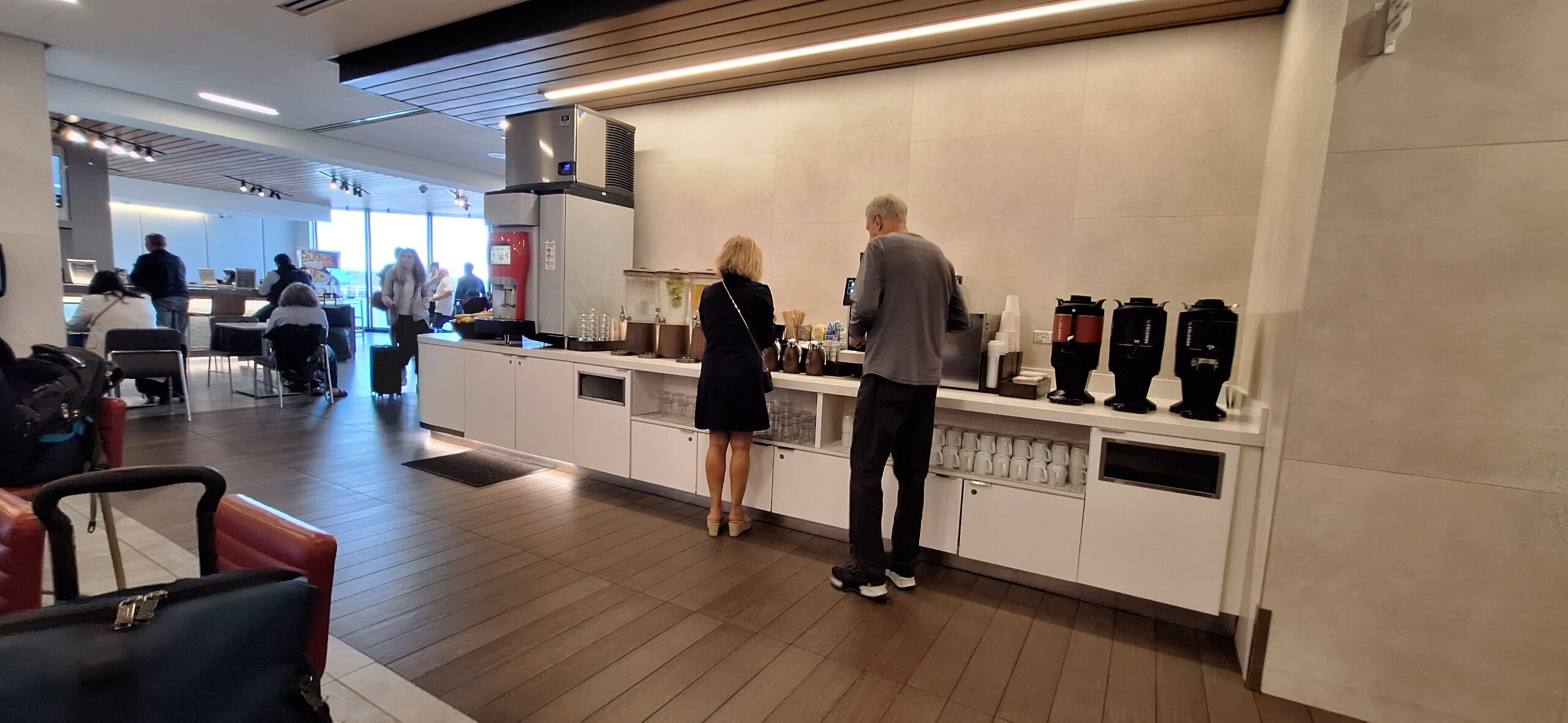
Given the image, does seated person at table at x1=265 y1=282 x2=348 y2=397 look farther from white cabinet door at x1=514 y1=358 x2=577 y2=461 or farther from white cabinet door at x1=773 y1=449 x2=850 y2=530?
white cabinet door at x1=773 y1=449 x2=850 y2=530

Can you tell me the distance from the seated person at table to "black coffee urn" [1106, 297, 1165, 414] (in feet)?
25.2

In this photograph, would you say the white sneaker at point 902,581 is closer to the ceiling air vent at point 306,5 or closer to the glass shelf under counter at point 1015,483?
the glass shelf under counter at point 1015,483

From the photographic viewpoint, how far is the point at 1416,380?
2061 mm

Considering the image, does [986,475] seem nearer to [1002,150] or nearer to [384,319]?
[1002,150]

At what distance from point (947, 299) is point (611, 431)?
7.85 ft

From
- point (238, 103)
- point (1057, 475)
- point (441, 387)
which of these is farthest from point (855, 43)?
point (238, 103)

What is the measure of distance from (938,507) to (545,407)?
2.86 m

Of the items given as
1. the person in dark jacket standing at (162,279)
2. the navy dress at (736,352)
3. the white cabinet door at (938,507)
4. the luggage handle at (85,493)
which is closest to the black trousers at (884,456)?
the white cabinet door at (938,507)

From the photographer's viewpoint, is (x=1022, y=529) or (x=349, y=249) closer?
(x=1022, y=529)

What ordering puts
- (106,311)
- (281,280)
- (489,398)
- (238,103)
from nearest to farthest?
(489,398) < (106,311) < (238,103) < (281,280)

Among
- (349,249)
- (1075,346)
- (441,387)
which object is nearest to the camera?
(1075,346)

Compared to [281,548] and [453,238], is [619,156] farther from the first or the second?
[453,238]

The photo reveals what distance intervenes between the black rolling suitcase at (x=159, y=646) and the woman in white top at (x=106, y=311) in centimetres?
626

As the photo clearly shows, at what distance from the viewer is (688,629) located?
2564 millimetres
